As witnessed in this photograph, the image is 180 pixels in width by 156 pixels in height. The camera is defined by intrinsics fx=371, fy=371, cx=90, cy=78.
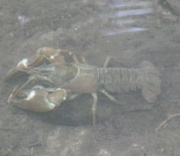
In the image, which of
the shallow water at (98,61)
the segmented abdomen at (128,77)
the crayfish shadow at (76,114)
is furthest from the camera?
the segmented abdomen at (128,77)

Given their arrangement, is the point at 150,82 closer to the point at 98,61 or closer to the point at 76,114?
the point at 98,61

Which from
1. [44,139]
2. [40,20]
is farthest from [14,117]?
Result: [40,20]

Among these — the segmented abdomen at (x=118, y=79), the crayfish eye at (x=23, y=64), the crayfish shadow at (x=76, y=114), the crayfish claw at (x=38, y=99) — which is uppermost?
the crayfish eye at (x=23, y=64)

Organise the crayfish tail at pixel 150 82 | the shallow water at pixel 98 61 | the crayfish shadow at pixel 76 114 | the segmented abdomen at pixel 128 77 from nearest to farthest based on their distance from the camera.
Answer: the shallow water at pixel 98 61, the crayfish shadow at pixel 76 114, the crayfish tail at pixel 150 82, the segmented abdomen at pixel 128 77

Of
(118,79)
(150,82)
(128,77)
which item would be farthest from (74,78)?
(150,82)

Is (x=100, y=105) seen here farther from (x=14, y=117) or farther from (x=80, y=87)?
(x=14, y=117)

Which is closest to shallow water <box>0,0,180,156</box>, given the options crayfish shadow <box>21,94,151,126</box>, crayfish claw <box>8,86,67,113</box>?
crayfish shadow <box>21,94,151,126</box>

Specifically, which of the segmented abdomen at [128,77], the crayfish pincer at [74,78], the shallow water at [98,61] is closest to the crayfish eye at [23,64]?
the crayfish pincer at [74,78]

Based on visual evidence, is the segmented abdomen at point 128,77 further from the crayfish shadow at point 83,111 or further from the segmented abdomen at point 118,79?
the crayfish shadow at point 83,111
